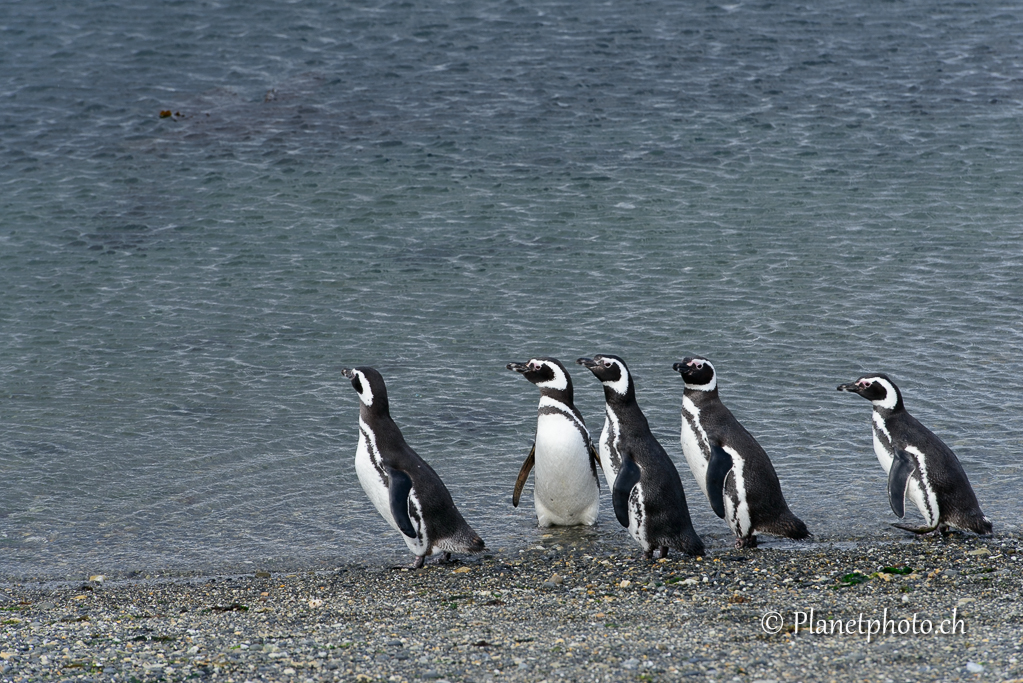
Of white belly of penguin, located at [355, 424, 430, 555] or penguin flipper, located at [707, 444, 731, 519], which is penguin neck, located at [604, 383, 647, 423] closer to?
penguin flipper, located at [707, 444, 731, 519]

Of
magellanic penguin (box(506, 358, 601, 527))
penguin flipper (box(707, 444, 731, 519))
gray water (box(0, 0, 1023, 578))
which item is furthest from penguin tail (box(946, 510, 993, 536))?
magellanic penguin (box(506, 358, 601, 527))

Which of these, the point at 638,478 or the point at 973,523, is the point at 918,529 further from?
the point at 638,478

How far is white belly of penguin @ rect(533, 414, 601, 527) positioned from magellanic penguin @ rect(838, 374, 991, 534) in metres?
1.74

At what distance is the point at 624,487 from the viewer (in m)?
6.39

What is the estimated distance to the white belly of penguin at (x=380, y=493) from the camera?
21.1 feet

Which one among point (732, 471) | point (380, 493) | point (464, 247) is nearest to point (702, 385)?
point (732, 471)

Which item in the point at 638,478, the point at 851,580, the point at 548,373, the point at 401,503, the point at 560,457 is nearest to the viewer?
the point at 851,580

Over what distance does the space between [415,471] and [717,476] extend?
1.70 meters

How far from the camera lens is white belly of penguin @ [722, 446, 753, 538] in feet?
21.3

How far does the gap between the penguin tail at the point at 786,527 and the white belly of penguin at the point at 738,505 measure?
0.10 metres

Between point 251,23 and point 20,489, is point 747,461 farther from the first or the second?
point 251,23

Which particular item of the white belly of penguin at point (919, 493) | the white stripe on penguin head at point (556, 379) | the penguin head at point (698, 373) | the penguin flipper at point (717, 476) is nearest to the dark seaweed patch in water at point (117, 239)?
the white stripe on penguin head at point (556, 379)

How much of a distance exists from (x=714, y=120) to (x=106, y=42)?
9.24 m

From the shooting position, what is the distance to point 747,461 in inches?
261
